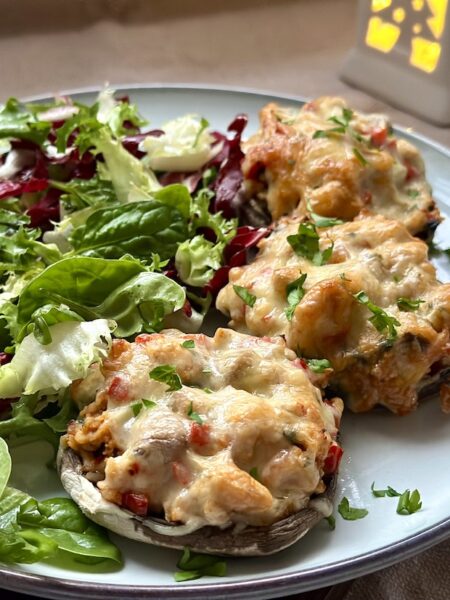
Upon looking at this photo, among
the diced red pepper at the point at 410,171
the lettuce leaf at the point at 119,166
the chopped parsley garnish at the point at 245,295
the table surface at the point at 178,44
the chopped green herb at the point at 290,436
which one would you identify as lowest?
the table surface at the point at 178,44

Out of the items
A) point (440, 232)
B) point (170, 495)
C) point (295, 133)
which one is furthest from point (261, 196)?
point (170, 495)

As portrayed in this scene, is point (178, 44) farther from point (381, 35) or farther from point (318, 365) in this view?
point (318, 365)

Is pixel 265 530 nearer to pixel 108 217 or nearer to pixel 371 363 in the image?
pixel 371 363

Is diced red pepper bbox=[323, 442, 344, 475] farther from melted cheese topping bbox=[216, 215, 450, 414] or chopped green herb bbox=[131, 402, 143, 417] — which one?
chopped green herb bbox=[131, 402, 143, 417]

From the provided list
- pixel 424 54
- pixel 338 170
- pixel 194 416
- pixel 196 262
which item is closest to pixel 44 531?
pixel 194 416

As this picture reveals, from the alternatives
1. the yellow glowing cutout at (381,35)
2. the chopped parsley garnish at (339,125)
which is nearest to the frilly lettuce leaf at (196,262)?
the chopped parsley garnish at (339,125)

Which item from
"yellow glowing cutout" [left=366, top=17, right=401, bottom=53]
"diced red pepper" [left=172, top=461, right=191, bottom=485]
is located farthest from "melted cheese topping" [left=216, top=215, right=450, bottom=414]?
"yellow glowing cutout" [left=366, top=17, right=401, bottom=53]

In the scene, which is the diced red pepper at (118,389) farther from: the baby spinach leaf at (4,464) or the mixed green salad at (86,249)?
the baby spinach leaf at (4,464)
